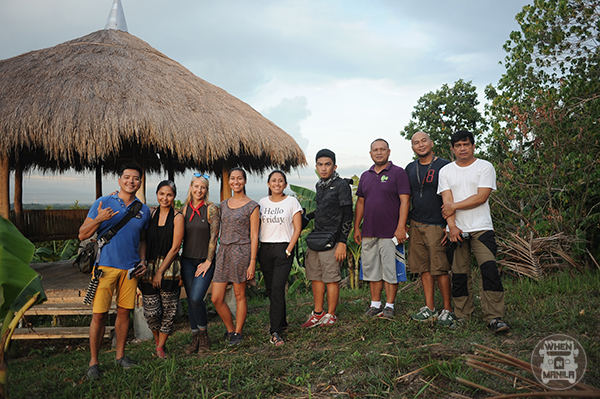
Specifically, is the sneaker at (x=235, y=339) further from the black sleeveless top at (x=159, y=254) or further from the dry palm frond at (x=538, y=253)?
the dry palm frond at (x=538, y=253)

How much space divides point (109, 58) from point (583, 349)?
24.2 feet

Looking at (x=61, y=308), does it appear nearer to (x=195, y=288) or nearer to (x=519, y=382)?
(x=195, y=288)

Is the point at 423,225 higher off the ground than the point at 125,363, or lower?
higher

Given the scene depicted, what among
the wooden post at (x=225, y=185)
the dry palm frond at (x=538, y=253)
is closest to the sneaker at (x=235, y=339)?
the dry palm frond at (x=538, y=253)

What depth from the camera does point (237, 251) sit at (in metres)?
3.65

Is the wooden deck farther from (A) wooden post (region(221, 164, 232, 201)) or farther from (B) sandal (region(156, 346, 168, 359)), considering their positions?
(A) wooden post (region(221, 164, 232, 201))

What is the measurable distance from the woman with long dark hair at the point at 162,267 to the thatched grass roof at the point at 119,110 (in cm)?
235

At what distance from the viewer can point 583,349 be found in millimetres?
2518

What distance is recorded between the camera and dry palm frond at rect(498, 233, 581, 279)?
5211 mm

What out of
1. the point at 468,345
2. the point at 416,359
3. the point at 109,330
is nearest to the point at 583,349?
the point at 468,345

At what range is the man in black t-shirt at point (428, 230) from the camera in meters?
3.61
